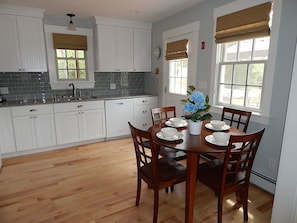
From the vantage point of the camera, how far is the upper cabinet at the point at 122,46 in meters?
3.88

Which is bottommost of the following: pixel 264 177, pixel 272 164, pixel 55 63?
pixel 264 177

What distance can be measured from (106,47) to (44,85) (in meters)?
1.45

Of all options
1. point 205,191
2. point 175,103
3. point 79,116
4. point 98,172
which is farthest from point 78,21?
point 205,191

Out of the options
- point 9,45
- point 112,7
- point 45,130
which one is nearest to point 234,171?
point 112,7

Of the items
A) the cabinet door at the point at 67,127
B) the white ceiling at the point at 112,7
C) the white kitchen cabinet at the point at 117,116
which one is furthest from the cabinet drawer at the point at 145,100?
the white ceiling at the point at 112,7

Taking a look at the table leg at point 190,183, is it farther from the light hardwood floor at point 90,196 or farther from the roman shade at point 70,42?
the roman shade at point 70,42

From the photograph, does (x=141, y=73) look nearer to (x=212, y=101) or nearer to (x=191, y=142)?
(x=212, y=101)

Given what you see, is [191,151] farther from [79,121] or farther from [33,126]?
[33,126]

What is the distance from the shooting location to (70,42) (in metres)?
3.84

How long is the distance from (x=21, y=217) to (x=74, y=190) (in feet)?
1.90

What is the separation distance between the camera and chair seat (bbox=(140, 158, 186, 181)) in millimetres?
1783

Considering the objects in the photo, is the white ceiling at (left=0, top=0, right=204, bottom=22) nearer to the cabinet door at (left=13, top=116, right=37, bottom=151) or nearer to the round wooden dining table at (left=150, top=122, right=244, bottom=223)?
the cabinet door at (left=13, top=116, right=37, bottom=151)

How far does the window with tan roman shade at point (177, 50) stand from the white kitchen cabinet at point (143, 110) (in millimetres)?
1012

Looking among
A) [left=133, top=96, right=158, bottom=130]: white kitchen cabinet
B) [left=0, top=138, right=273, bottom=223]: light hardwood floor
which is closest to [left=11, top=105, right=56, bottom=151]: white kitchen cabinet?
[left=0, top=138, right=273, bottom=223]: light hardwood floor
